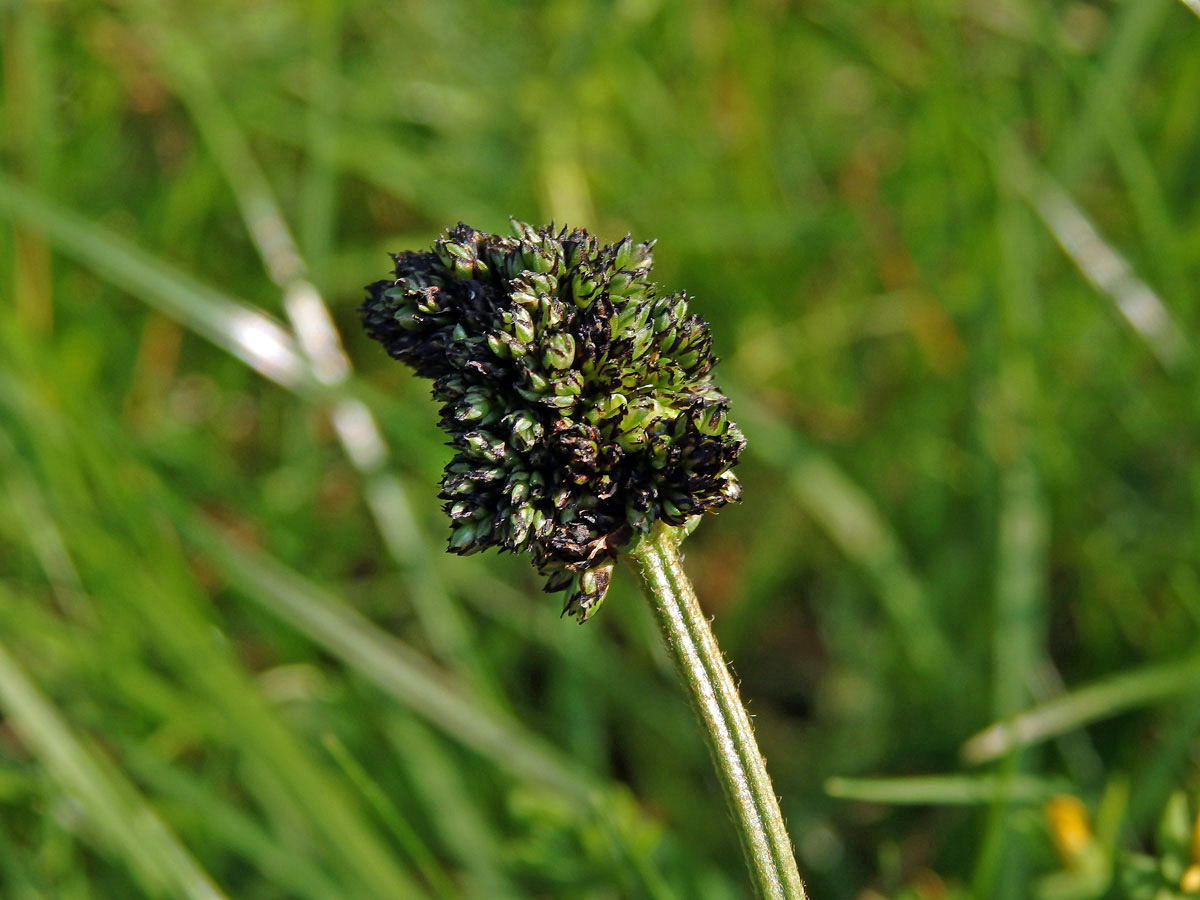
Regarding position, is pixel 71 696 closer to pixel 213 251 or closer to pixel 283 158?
pixel 213 251

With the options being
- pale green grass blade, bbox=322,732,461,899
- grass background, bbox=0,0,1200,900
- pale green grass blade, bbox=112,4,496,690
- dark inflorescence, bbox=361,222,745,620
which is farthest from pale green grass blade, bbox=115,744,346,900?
dark inflorescence, bbox=361,222,745,620

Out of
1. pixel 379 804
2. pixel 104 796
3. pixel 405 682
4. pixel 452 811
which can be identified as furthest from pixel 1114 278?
pixel 104 796

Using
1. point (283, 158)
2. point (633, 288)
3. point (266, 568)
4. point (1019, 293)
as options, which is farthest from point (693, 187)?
point (633, 288)

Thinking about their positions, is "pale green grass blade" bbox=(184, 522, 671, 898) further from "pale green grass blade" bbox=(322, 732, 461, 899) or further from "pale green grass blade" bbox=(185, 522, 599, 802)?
"pale green grass blade" bbox=(322, 732, 461, 899)

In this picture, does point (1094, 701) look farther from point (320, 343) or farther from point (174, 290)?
point (174, 290)

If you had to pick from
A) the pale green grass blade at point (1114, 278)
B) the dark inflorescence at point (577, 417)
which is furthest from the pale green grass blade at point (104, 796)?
the pale green grass blade at point (1114, 278)
